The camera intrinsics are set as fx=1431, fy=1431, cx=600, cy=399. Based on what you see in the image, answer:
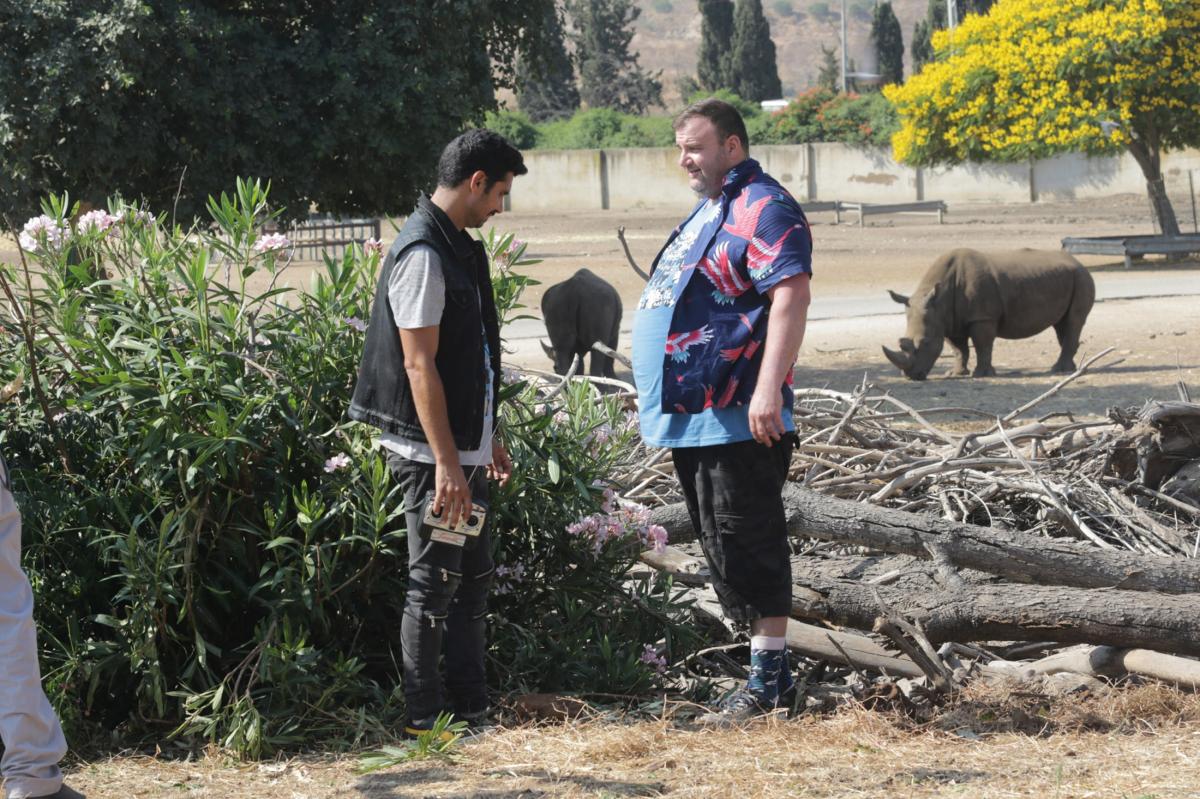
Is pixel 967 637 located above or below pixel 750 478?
below

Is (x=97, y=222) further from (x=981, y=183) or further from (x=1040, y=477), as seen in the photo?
(x=981, y=183)

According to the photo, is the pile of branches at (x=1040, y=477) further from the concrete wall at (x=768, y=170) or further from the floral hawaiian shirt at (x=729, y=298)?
the concrete wall at (x=768, y=170)

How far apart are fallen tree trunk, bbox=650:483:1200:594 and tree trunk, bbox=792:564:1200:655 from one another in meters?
0.15

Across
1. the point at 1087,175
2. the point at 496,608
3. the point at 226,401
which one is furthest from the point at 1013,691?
the point at 1087,175

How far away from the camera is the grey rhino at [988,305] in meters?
14.4

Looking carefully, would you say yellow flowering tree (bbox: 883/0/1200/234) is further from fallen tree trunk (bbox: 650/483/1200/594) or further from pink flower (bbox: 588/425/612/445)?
pink flower (bbox: 588/425/612/445)

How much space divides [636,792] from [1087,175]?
4381cm

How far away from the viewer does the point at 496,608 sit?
5.00m

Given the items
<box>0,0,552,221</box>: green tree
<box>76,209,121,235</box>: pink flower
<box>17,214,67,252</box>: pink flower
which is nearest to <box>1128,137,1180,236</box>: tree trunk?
<box>0,0,552,221</box>: green tree

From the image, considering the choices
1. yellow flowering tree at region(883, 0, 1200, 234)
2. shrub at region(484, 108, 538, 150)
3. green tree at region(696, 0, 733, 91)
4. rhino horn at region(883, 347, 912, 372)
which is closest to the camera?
rhino horn at region(883, 347, 912, 372)

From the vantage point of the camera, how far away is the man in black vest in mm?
4070

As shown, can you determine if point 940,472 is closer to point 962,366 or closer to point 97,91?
point 97,91

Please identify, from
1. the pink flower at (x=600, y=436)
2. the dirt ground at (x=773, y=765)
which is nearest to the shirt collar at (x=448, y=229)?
the pink flower at (x=600, y=436)

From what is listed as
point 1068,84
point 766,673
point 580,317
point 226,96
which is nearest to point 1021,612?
point 766,673
